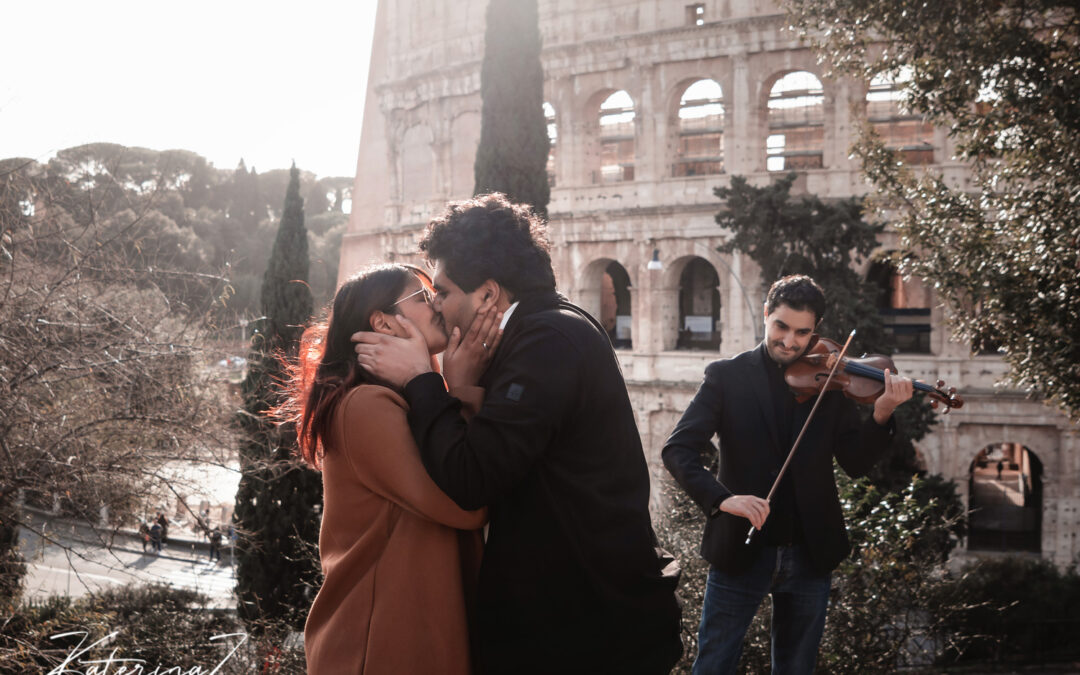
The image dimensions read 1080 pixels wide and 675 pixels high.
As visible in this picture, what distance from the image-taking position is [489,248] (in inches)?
89.8

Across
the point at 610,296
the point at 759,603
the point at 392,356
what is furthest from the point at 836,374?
the point at 610,296

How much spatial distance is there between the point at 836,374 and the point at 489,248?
178 centimetres

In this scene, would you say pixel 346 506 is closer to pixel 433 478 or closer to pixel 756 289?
pixel 433 478

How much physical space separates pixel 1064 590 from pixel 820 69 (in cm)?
1076

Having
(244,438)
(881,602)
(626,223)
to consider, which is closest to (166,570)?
(626,223)

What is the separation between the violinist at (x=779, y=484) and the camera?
10.6 ft

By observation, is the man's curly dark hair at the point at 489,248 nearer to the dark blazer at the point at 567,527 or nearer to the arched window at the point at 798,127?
the dark blazer at the point at 567,527

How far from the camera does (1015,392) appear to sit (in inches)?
690

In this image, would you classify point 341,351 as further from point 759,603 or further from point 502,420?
point 759,603

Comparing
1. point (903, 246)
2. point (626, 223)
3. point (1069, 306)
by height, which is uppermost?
point (626, 223)

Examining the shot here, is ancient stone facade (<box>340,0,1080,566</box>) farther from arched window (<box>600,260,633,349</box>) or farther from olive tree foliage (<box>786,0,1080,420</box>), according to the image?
olive tree foliage (<box>786,0,1080,420</box>)

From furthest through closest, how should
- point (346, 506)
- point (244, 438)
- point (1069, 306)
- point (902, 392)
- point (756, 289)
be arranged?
point (756, 289), point (244, 438), point (1069, 306), point (902, 392), point (346, 506)

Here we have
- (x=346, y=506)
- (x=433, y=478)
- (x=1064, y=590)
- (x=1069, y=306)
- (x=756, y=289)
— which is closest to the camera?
(x=433, y=478)

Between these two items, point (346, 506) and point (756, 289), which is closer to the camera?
point (346, 506)
